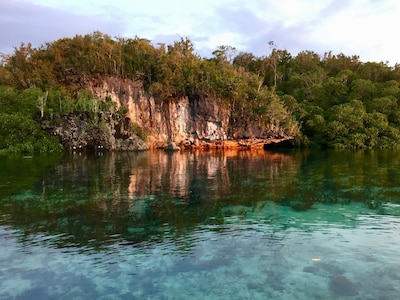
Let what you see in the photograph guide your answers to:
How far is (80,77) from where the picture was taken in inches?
2154

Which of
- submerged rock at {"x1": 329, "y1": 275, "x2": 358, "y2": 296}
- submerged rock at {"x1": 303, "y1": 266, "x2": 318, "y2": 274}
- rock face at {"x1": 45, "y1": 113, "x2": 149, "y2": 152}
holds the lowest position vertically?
submerged rock at {"x1": 329, "y1": 275, "x2": 358, "y2": 296}

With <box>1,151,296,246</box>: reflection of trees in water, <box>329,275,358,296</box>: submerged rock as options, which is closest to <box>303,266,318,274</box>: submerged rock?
<box>329,275,358,296</box>: submerged rock

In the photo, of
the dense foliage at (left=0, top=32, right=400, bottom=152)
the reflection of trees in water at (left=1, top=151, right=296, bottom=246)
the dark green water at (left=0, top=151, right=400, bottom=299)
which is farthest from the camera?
the dense foliage at (left=0, top=32, right=400, bottom=152)

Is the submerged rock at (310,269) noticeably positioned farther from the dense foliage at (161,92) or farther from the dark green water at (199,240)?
the dense foliage at (161,92)

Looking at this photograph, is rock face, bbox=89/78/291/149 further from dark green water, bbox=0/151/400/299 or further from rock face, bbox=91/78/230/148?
dark green water, bbox=0/151/400/299

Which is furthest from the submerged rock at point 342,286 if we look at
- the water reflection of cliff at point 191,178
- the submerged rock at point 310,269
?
the water reflection of cliff at point 191,178

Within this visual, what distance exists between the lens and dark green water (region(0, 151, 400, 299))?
9.52 metres

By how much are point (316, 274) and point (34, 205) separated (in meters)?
13.6

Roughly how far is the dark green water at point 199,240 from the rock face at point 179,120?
32221 millimetres

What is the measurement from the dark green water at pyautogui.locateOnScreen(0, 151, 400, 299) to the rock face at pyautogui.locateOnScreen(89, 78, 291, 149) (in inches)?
1269

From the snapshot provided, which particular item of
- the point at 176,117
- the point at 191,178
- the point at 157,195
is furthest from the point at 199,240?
the point at 176,117

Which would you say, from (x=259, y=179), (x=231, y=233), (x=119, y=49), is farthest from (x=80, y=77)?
(x=231, y=233)

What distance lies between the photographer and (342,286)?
948 cm

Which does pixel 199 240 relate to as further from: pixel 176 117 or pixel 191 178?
pixel 176 117
